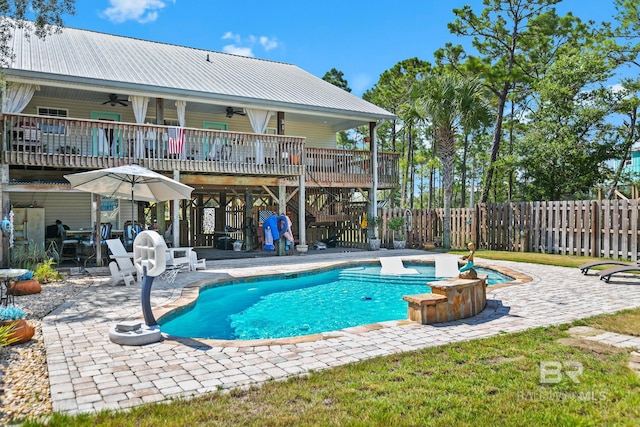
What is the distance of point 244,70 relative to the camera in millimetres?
19203

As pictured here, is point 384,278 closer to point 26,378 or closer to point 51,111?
point 26,378

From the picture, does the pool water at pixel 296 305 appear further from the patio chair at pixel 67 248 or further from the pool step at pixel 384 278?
the patio chair at pixel 67 248

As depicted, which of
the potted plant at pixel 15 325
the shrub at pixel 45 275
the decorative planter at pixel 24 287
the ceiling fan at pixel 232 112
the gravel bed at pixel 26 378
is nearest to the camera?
the gravel bed at pixel 26 378

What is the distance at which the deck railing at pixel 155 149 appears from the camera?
11609 millimetres

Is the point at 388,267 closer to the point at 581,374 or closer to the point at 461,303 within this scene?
the point at 461,303

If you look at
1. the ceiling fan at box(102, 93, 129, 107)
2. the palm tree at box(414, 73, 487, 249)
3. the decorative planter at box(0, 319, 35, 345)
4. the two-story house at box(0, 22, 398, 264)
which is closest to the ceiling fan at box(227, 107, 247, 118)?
the two-story house at box(0, 22, 398, 264)

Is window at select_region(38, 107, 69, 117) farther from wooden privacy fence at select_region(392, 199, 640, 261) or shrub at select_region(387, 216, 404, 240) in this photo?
shrub at select_region(387, 216, 404, 240)

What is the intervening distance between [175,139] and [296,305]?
23.3 ft

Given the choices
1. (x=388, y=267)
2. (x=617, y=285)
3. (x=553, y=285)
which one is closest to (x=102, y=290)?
(x=388, y=267)

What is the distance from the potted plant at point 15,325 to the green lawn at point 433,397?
2381mm

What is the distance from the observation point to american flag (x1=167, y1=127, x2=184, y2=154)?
13281 mm

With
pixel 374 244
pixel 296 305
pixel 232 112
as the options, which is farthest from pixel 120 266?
pixel 374 244

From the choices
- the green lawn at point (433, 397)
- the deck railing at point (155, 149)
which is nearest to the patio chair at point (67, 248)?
the deck railing at point (155, 149)

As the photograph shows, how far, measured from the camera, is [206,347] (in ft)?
16.5
